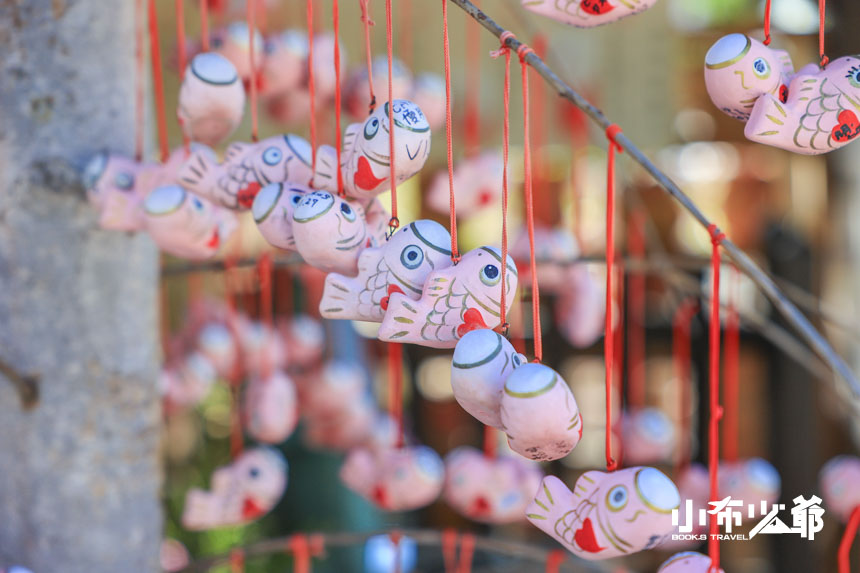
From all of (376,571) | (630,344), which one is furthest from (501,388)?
(630,344)

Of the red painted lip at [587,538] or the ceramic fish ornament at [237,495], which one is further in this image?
the ceramic fish ornament at [237,495]

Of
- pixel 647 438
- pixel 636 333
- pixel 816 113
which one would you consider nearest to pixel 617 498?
pixel 816 113

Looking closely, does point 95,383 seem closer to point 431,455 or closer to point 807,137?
point 431,455

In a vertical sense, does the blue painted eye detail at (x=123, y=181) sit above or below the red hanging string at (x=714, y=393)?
above

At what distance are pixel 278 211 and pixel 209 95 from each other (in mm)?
119

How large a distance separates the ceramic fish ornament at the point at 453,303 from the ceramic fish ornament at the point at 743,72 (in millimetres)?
149

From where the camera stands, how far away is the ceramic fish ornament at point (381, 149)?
45 centimetres

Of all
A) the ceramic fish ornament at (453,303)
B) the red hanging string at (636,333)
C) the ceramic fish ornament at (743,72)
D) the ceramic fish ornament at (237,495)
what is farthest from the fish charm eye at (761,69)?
the red hanging string at (636,333)

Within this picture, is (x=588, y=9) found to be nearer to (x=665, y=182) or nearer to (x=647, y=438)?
(x=665, y=182)

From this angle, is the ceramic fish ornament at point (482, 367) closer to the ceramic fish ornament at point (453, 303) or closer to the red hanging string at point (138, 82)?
the ceramic fish ornament at point (453, 303)

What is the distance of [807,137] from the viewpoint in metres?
0.46

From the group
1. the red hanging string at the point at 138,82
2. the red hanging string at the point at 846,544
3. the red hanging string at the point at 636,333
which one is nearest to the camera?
the red hanging string at the point at 846,544

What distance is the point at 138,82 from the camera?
0.66m

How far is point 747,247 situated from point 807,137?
1.45m
